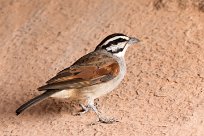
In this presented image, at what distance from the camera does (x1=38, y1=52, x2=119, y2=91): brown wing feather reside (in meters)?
7.70

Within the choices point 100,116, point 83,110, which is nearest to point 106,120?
point 100,116

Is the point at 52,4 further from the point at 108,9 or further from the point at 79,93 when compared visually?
Answer: the point at 79,93

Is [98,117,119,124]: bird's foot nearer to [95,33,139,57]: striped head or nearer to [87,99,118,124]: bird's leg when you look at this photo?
[87,99,118,124]: bird's leg

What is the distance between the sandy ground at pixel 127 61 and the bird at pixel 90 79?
0.30 meters

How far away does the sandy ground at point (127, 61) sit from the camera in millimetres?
7801

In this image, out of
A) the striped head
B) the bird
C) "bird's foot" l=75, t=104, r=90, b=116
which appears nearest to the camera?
the bird

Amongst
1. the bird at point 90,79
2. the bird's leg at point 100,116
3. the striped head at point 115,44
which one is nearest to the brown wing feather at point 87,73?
the bird at point 90,79

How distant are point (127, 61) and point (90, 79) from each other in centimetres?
140

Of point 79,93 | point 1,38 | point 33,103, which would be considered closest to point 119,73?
point 79,93

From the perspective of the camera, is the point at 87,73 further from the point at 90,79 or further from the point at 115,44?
the point at 115,44

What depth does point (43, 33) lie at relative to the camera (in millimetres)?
9922

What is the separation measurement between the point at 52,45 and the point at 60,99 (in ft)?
4.62

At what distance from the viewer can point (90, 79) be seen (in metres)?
7.86

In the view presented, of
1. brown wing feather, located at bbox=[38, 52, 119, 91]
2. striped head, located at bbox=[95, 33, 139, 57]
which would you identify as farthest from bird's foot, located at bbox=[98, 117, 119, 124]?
striped head, located at bbox=[95, 33, 139, 57]
